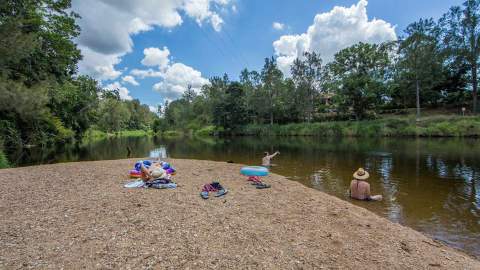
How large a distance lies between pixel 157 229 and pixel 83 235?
1.36 metres

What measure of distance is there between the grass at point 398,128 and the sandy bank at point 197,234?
3482cm

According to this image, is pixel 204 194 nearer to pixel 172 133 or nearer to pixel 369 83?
pixel 369 83

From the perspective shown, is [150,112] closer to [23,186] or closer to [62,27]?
[62,27]

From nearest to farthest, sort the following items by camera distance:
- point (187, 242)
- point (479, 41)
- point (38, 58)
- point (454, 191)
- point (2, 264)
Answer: point (2, 264) → point (187, 242) → point (454, 191) → point (38, 58) → point (479, 41)

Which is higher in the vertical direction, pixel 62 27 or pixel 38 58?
pixel 62 27

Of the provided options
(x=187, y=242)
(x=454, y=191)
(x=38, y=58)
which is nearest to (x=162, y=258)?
→ (x=187, y=242)

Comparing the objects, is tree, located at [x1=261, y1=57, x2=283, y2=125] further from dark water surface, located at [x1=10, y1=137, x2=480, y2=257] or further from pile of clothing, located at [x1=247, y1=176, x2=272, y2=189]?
pile of clothing, located at [x1=247, y1=176, x2=272, y2=189]

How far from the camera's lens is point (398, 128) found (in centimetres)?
3619

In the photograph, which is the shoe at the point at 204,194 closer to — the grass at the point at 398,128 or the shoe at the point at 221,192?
the shoe at the point at 221,192

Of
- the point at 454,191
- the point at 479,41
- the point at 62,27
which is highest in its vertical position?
the point at 479,41

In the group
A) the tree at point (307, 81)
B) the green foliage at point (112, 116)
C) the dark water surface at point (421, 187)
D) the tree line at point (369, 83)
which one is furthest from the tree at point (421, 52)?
the green foliage at point (112, 116)

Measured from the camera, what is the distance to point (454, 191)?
9211 mm

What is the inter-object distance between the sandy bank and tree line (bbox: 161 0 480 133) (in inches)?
1650

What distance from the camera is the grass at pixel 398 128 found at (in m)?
31.1
